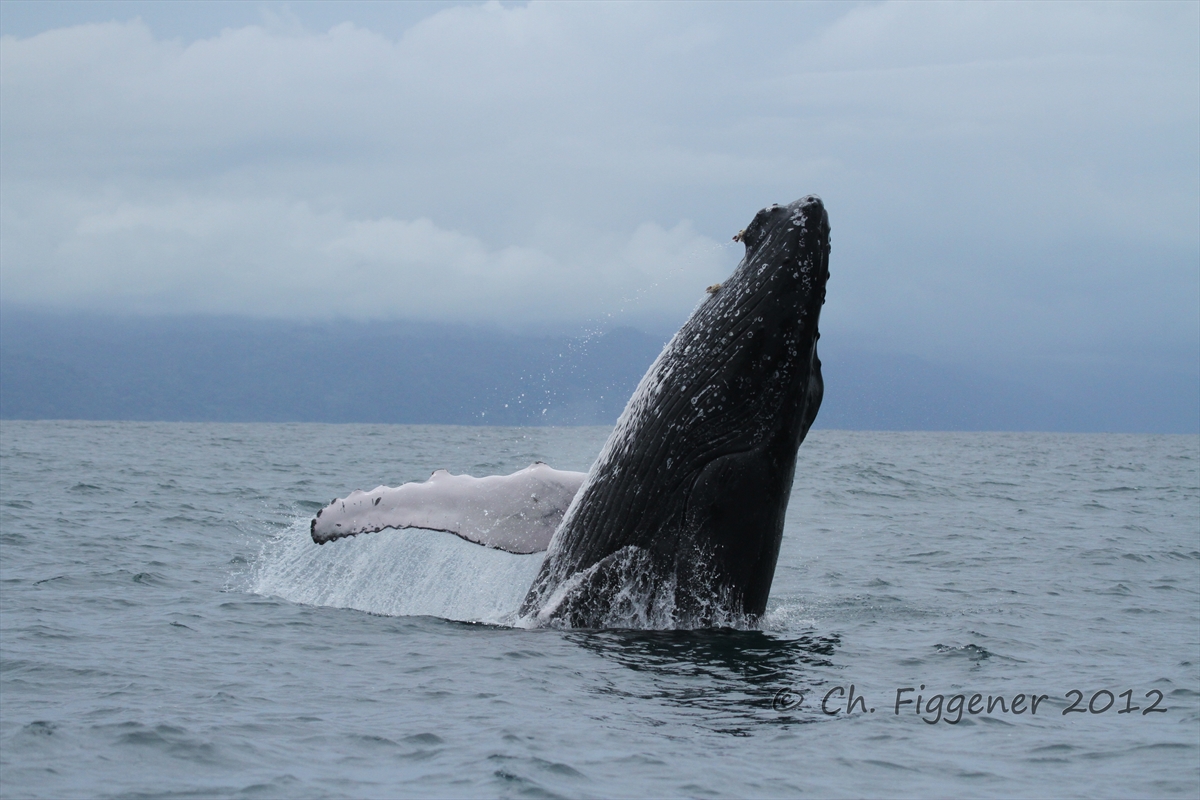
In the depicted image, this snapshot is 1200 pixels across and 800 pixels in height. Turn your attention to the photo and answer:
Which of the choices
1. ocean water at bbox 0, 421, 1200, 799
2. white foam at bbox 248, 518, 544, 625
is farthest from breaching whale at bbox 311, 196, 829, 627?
white foam at bbox 248, 518, 544, 625

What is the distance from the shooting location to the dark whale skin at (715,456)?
804 centimetres

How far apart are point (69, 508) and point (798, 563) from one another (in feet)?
40.1

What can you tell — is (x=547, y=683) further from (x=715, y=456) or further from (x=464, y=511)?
(x=715, y=456)

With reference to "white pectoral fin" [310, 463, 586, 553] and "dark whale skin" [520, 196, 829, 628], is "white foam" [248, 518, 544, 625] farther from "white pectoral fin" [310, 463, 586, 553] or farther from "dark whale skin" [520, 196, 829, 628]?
"dark whale skin" [520, 196, 829, 628]

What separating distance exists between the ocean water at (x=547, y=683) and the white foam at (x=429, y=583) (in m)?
0.03

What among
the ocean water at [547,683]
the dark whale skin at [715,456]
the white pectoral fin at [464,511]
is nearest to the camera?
the ocean water at [547,683]

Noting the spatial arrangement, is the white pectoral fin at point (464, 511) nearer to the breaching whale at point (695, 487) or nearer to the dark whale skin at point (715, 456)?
the breaching whale at point (695, 487)

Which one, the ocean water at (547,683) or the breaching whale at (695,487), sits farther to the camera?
the breaching whale at (695,487)

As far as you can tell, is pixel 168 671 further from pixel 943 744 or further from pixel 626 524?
pixel 943 744

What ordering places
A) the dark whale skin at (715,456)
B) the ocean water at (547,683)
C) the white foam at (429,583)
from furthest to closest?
the white foam at (429,583) → the dark whale skin at (715,456) → the ocean water at (547,683)

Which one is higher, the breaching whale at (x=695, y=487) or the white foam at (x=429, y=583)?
the breaching whale at (x=695, y=487)

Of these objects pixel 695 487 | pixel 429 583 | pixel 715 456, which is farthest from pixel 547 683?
pixel 429 583

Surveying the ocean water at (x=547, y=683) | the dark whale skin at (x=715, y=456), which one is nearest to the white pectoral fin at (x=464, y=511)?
the dark whale skin at (x=715, y=456)

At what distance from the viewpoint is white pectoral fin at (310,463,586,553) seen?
28.3ft
